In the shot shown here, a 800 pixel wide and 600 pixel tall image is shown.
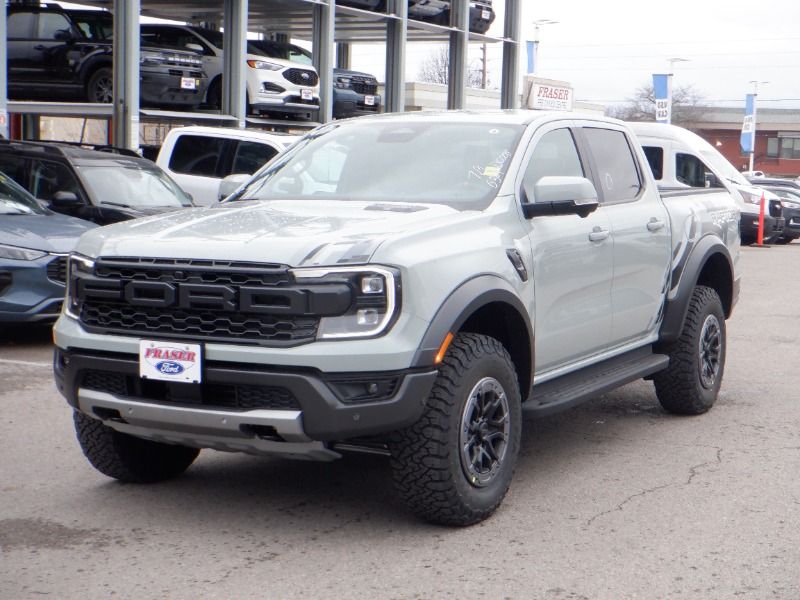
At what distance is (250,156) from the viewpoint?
15.1 metres

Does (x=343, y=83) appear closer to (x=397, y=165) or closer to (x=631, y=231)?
(x=631, y=231)

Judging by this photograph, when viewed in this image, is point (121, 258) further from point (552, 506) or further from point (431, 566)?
point (552, 506)

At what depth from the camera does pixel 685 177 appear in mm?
19516

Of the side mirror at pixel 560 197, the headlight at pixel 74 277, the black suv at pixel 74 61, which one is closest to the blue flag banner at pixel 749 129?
the black suv at pixel 74 61

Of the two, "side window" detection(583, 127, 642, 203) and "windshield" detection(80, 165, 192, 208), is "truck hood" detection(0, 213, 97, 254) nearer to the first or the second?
"windshield" detection(80, 165, 192, 208)

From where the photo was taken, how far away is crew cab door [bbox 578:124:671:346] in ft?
21.3

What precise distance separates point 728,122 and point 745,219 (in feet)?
225

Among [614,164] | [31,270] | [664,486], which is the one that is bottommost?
[664,486]

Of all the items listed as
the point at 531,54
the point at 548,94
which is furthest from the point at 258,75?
the point at 531,54

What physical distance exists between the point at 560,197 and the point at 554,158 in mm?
748

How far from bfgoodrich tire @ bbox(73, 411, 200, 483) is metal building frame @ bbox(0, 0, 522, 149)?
35.7 ft

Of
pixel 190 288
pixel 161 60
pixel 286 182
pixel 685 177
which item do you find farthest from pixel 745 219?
pixel 190 288

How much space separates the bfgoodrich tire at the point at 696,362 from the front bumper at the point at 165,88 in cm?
1257

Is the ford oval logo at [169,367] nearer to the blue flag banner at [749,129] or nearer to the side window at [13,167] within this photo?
the side window at [13,167]
